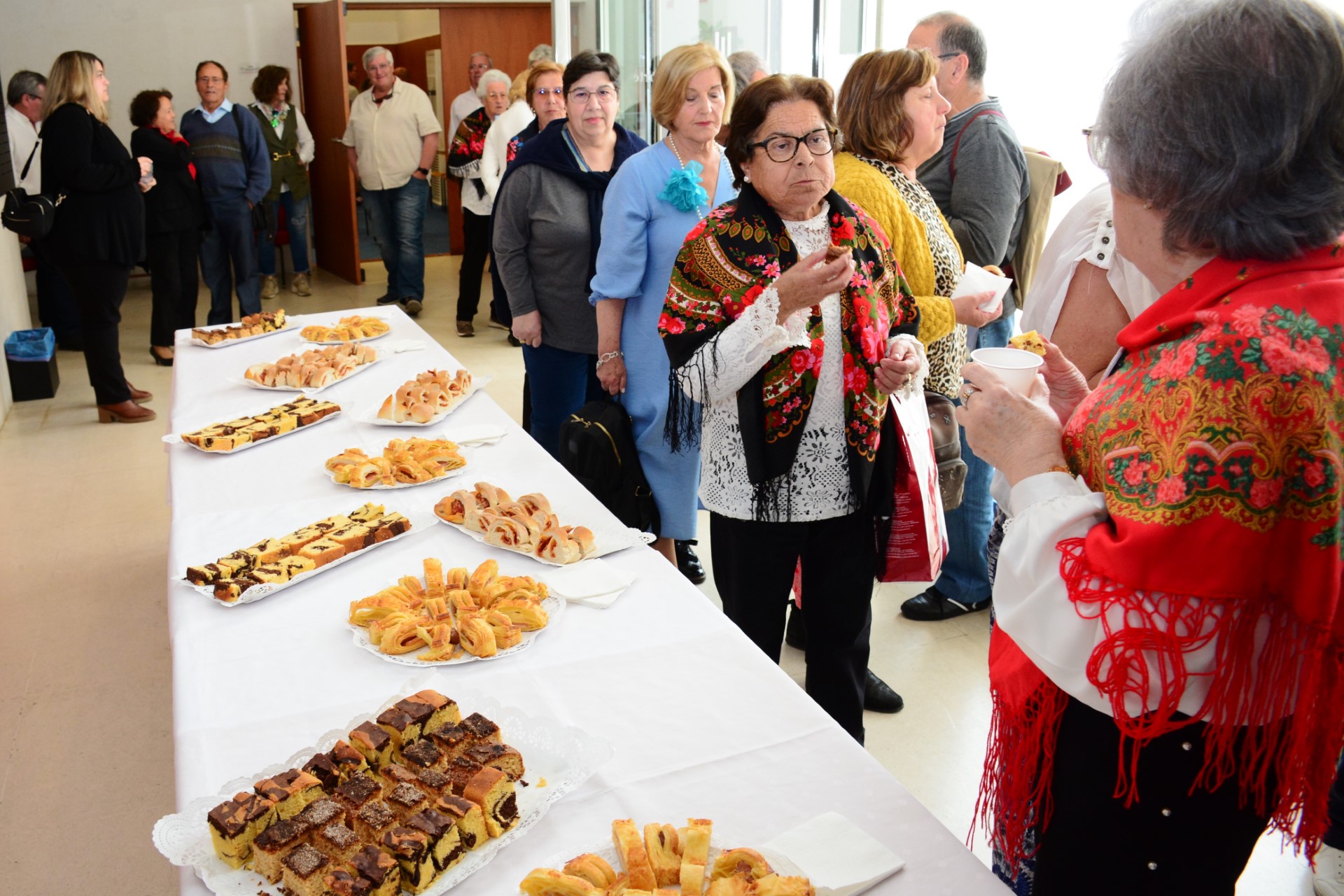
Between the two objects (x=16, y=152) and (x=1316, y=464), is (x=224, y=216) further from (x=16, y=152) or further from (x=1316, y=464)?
(x=1316, y=464)

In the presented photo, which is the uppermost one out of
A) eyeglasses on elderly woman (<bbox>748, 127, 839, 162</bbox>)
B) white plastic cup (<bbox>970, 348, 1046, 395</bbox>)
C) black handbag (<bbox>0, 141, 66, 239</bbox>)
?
eyeglasses on elderly woman (<bbox>748, 127, 839, 162</bbox>)

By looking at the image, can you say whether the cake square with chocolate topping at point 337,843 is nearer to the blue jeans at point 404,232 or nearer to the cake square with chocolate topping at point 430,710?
the cake square with chocolate topping at point 430,710

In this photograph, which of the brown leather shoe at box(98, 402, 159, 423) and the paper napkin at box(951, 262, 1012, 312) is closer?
the paper napkin at box(951, 262, 1012, 312)

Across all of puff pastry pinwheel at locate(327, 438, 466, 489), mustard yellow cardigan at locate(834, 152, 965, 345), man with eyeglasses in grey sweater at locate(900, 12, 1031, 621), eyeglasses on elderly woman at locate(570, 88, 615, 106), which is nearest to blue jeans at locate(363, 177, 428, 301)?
eyeglasses on elderly woman at locate(570, 88, 615, 106)

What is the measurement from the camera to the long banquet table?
3.85 ft

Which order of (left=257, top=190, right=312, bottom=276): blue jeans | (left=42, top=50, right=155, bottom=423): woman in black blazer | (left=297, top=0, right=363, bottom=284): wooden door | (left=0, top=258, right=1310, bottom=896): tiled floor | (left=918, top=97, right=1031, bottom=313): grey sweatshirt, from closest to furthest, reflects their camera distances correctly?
1. (left=0, top=258, right=1310, bottom=896): tiled floor
2. (left=918, top=97, right=1031, bottom=313): grey sweatshirt
3. (left=42, top=50, right=155, bottom=423): woman in black blazer
4. (left=297, top=0, right=363, bottom=284): wooden door
5. (left=257, top=190, right=312, bottom=276): blue jeans

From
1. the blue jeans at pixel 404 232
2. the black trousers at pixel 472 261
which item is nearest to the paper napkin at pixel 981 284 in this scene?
the black trousers at pixel 472 261

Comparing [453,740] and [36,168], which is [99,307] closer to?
[36,168]

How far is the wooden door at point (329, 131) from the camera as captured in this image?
767 cm

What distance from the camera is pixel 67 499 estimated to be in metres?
4.20

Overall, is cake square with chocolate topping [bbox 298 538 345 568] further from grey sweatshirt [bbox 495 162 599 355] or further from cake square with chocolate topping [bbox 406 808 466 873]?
grey sweatshirt [bbox 495 162 599 355]

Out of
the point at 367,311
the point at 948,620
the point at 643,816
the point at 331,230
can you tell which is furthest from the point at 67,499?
the point at 331,230

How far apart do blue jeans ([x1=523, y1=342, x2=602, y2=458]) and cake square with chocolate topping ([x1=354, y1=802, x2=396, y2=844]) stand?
2.30m

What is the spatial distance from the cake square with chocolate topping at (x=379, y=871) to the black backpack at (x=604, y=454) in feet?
5.17
